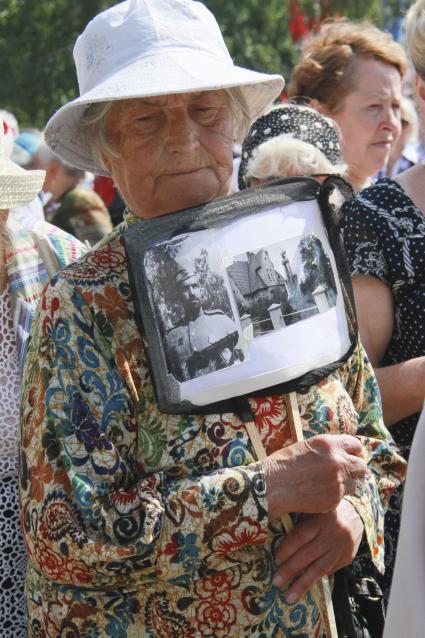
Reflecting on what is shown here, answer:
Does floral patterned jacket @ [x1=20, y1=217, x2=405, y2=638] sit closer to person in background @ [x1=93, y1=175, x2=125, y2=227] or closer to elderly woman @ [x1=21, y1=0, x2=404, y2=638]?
elderly woman @ [x1=21, y1=0, x2=404, y2=638]

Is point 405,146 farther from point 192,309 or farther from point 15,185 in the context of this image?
point 192,309

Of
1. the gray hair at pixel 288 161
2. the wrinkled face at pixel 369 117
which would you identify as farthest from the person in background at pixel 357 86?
the gray hair at pixel 288 161

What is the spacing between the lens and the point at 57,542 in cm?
187

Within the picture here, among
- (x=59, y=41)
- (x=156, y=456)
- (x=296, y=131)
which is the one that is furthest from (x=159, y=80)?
(x=59, y=41)

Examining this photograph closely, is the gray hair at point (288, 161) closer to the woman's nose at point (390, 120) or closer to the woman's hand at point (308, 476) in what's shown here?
the woman's nose at point (390, 120)

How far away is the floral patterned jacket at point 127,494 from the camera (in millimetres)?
1879

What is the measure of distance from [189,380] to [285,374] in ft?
0.70

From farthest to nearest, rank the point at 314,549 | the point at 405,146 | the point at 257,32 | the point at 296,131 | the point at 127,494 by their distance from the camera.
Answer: the point at 257,32 → the point at 405,146 → the point at 296,131 → the point at 314,549 → the point at 127,494

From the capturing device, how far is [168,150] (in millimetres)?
2113

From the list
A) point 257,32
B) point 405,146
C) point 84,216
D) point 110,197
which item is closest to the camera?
point 84,216

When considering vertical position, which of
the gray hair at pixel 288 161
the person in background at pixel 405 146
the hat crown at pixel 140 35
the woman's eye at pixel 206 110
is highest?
the hat crown at pixel 140 35

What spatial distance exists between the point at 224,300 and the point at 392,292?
0.89 m

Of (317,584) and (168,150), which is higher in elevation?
(168,150)

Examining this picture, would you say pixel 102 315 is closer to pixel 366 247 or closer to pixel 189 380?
pixel 189 380
